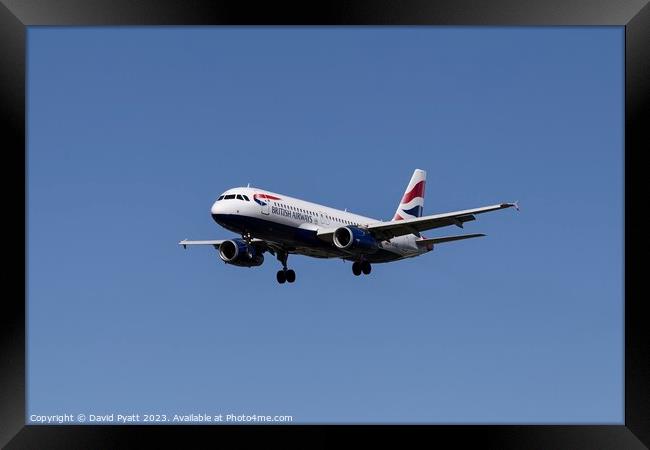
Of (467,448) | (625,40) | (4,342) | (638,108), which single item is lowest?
(467,448)

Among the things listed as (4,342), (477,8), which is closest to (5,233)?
(4,342)

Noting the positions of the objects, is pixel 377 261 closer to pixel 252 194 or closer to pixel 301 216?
pixel 301 216

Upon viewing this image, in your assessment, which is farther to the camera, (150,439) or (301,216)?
(301,216)

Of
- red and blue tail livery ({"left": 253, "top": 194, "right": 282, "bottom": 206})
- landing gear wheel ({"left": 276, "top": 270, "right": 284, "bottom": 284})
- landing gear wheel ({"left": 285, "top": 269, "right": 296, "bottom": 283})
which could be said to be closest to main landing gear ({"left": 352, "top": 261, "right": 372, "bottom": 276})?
landing gear wheel ({"left": 285, "top": 269, "right": 296, "bottom": 283})

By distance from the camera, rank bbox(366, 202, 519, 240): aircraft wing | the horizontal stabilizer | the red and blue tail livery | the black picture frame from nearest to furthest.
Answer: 1. the black picture frame
2. bbox(366, 202, 519, 240): aircraft wing
3. the red and blue tail livery
4. the horizontal stabilizer

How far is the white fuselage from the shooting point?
1538 inches

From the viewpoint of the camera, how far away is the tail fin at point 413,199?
173ft

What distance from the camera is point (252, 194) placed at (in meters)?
39.5

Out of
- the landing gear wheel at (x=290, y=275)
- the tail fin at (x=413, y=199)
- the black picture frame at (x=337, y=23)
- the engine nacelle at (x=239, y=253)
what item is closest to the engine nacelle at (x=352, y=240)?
the landing gear wheel at (x=290, y=275)

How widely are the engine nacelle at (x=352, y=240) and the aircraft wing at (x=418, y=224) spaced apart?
116 centimetres

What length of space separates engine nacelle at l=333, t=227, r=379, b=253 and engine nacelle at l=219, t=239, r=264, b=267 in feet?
10.7

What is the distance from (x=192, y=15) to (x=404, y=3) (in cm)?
308

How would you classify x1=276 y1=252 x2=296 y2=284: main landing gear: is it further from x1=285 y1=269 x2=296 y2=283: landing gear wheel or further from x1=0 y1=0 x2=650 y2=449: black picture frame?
x1=0 y1=0 x2=650 y2=449: black picture frame

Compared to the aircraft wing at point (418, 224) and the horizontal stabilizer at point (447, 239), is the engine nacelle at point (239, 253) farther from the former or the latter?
the horizontal stabilizer at point (447, 239)
